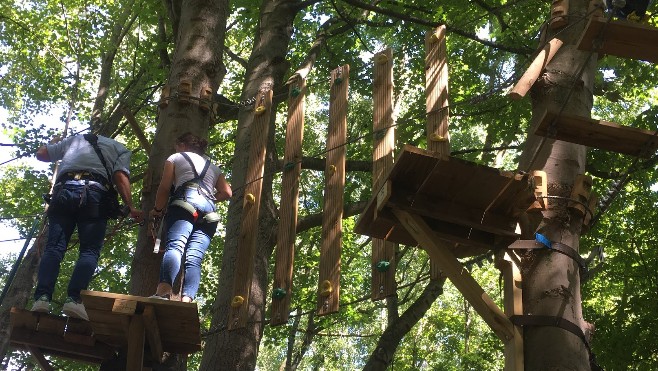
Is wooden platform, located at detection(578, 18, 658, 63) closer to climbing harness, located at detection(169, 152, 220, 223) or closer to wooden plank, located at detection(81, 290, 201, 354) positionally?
climbing harness, located at detection(169, 152, 220, 223)

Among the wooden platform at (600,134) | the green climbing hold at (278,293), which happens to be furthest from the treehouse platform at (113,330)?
the wooden platform at (600,134)

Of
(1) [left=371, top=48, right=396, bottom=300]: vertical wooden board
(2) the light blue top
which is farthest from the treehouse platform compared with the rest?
(1) [left=371, top=48, right=396, bottom=300]: vertical wooden board

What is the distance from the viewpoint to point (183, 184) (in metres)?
5.01

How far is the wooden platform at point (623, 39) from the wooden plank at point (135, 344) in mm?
3167

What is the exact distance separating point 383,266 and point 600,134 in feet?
5.38

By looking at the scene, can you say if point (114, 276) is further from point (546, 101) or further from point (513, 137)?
point (546, 101)

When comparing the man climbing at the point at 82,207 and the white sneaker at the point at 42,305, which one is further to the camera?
the man climbing at the point at 82,207

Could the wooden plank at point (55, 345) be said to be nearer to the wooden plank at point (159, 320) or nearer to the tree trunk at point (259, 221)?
the wooden plank at point (159, 320)

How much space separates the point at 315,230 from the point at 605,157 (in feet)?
22.1

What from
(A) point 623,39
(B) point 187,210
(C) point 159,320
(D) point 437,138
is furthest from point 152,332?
(A) point 623,39

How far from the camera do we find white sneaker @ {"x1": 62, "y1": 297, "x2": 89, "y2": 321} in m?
4.80

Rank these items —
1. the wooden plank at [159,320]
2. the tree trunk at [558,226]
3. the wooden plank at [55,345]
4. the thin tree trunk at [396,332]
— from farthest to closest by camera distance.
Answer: the thin tree trunk at [396,332], the wooden plank at [55,345], the tree trunk at [558,226], the wooden plank at [159,320]

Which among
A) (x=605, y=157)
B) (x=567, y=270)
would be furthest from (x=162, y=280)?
(x=605, y=157)

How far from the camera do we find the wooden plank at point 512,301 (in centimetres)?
464
